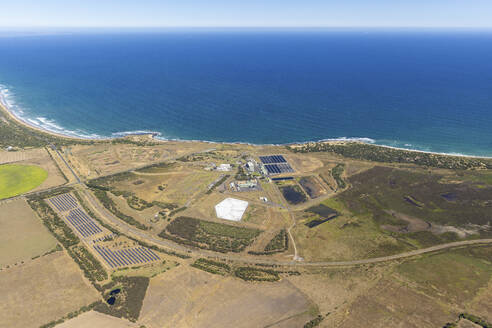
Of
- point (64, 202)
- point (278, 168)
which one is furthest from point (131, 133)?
point (278, 168)

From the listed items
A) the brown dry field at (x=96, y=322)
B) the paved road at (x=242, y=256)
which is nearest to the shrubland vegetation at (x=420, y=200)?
the paved road at (x=242, y=256)

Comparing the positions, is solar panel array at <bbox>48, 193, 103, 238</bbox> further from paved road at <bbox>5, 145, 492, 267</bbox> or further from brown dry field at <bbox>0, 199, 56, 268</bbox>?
brown dry field at <bbox>0, 199, 56, 268</bbox>

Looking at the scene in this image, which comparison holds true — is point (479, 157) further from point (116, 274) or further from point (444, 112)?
point (116, 274)

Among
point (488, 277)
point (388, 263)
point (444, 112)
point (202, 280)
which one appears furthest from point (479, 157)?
point (202, 280)

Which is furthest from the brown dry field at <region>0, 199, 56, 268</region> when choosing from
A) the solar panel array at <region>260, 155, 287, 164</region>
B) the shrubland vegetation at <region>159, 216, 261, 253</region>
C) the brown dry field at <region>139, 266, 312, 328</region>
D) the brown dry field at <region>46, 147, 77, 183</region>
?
the solar panel array at <region>260, 155, 287, 164</region>

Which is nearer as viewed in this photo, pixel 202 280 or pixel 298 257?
pixel 202 280

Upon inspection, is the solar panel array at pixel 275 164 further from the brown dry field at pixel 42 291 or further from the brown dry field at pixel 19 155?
the brown dry field at pixel 19 155
